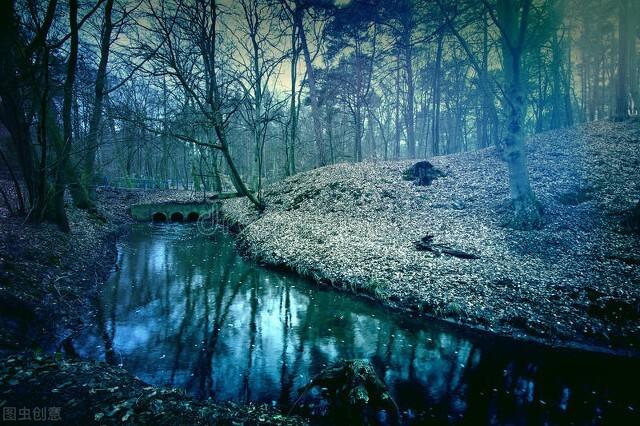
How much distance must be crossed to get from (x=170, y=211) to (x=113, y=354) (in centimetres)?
1984

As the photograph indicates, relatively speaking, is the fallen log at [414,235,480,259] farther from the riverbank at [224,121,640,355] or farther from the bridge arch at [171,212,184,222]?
the bridge arch at [171,212,184,222]

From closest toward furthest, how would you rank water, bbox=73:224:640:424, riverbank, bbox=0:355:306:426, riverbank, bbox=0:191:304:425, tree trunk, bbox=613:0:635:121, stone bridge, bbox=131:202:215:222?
riverbank, bbox=0:355:306:426
riverbank, bbox=0:191:304:425
water, bbox=73:224:640:424
tree trunk, bbox=613:0:635:121
stone bridge, bbox=131:202:215:222

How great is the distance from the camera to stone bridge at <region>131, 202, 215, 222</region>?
2272 cm

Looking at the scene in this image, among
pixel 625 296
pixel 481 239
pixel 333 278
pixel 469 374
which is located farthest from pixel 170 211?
pixel 625 296

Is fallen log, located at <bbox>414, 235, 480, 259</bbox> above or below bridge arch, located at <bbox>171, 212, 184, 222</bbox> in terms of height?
below

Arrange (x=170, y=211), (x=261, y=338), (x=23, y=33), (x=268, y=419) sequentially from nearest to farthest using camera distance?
(x=268, y=419)
(x=261, y=338)
(x=23, y=33)
(x=170, y=211)

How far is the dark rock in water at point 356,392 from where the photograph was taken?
4.26 meters

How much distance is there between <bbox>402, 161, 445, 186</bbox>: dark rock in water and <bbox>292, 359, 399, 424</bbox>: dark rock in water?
14179mm

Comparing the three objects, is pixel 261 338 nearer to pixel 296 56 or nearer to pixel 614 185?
pixel 614 185

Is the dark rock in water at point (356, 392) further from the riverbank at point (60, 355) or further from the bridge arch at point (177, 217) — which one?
the bridge arch at point (177, 217)

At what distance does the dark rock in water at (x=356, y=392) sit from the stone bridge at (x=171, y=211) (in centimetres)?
1981

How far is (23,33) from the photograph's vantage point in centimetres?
984

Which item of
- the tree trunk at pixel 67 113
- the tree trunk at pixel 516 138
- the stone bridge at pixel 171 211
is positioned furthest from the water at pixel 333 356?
the stone bridge at pixel 171 211

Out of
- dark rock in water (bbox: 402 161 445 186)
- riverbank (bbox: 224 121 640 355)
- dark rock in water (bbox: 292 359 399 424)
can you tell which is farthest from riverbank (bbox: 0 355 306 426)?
dark rock in water (bbox: 402 161 445 186)
